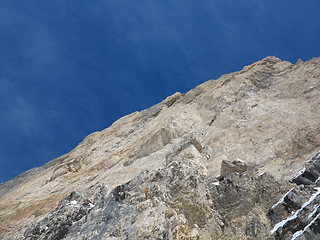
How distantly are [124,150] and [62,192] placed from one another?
8551 millimetres

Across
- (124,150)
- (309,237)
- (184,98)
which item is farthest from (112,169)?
(309,237)

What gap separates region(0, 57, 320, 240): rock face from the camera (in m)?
19.2

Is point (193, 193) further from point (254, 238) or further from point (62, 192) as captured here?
point (62, 192)

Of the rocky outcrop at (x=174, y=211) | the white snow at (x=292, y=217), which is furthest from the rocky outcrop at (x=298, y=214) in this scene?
the rocky outcrop at (x=174, y=211)

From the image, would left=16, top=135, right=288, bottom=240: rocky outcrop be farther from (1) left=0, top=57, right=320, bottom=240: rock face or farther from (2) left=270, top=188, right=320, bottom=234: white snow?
(2) left=270, top=188, right=320, bottom=234: white snow

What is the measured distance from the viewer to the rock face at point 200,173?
19.2 metres

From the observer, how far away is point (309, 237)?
1628cm

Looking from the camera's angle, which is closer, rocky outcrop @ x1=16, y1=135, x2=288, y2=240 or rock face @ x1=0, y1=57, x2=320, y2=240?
rocky outcrop @ x1=16, y1=135, x2=288, y2=240

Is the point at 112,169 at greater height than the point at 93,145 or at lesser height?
lesser

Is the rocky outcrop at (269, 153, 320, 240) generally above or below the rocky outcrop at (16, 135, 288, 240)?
below

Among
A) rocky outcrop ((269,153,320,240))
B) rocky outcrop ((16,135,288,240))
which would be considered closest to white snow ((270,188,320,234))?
rocky outcrop ((269,153,320,240))

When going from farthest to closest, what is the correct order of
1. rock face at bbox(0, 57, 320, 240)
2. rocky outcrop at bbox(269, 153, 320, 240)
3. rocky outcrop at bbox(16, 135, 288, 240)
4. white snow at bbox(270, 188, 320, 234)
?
rock face at bbox(0, 57, 320, 240), rocky outcrop at bbox(16, 135, 288, 240), white snow at bbox(270, 188, 320, 234), rocky outcrop at bbox(269, 153, 320, 240)

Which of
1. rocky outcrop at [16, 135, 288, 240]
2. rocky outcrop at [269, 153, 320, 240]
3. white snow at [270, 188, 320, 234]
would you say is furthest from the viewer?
rocky outcrop at [16, 135, 288, 240]

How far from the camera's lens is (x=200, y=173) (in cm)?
2802
